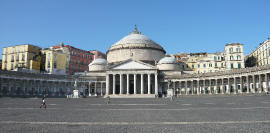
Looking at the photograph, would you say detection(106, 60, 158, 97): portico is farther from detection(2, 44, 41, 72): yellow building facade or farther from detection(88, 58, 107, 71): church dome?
detection(2, 44, 41, 72): yellow building facade

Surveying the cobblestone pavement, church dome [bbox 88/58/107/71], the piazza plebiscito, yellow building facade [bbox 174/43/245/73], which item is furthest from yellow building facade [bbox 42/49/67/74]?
the cobblestone pavement

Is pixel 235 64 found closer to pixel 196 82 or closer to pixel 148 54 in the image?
pixel 196 82

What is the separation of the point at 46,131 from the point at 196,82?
253 ft

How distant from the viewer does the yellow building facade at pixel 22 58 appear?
92.1 metres

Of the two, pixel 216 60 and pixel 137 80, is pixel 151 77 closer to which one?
pixel 137 80

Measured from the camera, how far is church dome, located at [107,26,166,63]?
100 m

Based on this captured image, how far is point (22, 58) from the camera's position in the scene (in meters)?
92.8

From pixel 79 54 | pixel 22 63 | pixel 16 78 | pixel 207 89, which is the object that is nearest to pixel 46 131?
pixel 16 78

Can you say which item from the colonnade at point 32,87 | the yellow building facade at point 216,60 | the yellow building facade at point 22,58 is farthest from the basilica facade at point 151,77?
the yellow building facade at point 22,58

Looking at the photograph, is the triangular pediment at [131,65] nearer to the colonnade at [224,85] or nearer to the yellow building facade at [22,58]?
the colonnade at [224,85]

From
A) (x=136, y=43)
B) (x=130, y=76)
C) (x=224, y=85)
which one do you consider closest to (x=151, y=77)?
(x=130, y=76)

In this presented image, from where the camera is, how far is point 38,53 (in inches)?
3873

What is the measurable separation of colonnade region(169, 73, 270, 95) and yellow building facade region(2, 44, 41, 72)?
5377 centimetres

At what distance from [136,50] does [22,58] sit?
44.7 meters
